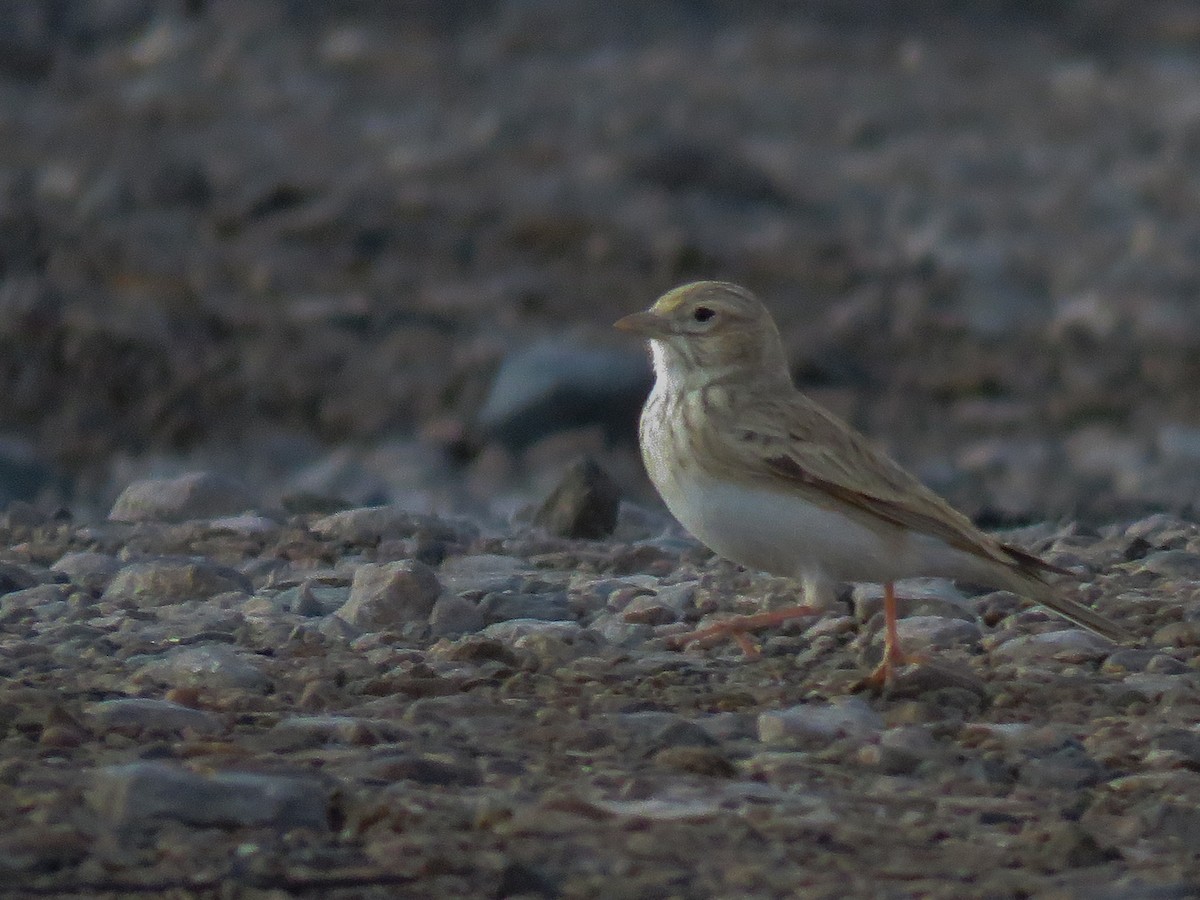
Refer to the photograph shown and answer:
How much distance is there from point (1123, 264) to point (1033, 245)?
0.71m

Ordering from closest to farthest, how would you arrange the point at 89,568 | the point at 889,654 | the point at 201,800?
the point at 201,800, the point at 889,654, the point at 89,568

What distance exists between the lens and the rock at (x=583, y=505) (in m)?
8.05

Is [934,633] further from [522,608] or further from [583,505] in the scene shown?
[583,505]

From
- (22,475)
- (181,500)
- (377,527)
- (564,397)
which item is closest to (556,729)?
(377,527)

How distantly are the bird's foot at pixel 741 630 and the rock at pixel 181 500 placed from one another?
268cm

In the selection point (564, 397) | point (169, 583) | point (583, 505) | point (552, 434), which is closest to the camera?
point (169, 583)

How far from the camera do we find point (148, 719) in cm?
519

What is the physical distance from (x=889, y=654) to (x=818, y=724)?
597 millimetres

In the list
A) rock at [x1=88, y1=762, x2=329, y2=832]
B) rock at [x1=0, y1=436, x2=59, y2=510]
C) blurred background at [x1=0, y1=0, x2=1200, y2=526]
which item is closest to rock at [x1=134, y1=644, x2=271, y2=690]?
rock at [x1=88, y1=762, x2=329, y2=832]

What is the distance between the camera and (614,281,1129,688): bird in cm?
615

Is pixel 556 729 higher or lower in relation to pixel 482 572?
lower

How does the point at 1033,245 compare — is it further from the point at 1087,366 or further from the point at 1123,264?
the point at 1087,366

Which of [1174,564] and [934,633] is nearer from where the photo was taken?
[934,633]

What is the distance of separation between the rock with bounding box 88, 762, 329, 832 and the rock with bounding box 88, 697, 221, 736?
0.53 meters
